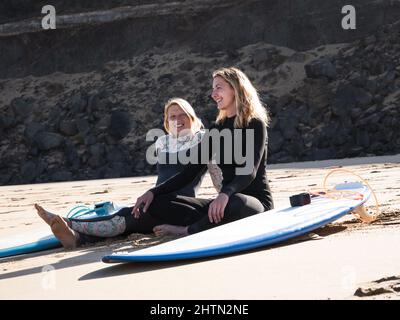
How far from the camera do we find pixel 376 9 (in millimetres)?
19812

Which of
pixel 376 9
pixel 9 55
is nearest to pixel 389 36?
pixel 376 9

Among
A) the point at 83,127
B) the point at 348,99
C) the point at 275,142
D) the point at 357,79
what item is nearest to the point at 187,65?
the point at 83,127

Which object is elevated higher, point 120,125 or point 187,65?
point 187,65

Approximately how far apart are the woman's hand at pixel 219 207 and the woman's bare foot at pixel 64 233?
0.93m

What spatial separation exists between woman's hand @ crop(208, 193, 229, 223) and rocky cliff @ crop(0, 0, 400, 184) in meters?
12.0

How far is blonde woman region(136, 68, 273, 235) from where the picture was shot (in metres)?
4.82

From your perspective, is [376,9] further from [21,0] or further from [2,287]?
[2,287]

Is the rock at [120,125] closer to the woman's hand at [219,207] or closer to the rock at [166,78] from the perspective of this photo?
the rock at [166,78]

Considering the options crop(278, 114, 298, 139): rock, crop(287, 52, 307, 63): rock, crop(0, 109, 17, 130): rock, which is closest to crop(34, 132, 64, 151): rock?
crop(0, 109, 17, 130): rock

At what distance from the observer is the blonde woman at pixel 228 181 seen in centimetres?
482

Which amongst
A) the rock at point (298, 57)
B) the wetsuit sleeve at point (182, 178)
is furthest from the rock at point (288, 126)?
the wetsuit sleeve at point (182, 178)

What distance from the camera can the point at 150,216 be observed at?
17.1ft

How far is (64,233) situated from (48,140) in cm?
→ 1490

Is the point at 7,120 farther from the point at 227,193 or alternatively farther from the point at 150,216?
the point at 227,193
